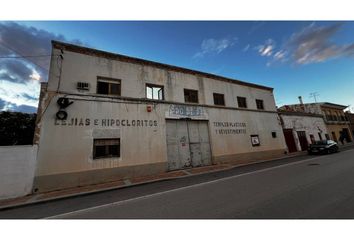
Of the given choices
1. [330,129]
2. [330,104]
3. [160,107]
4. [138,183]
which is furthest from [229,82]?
[330,104]

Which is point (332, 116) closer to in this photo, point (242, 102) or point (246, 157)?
point (242, 102)

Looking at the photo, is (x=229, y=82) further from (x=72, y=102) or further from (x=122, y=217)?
(x=122, y=217)

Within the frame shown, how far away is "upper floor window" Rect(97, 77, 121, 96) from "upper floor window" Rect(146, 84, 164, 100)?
6.82 feet

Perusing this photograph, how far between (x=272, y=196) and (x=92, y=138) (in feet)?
29.6

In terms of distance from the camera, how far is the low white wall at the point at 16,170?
7230 mm

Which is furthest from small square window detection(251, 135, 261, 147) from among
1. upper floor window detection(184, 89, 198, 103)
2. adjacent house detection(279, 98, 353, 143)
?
adjacent house detection(279, 98, 353, 143)

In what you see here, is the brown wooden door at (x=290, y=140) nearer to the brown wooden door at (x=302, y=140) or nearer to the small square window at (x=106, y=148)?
the brown wooden door at (x=302, y=140)

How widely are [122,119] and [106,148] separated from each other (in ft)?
6.57

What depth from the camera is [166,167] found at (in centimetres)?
1127

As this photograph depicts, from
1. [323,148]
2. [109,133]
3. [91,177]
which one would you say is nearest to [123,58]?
[109,133]

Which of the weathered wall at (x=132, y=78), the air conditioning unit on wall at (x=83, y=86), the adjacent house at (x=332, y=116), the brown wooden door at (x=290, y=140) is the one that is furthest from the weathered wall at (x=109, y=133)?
the adjacent house at (x=332, y=116)

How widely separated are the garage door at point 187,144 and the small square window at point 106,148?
351cm

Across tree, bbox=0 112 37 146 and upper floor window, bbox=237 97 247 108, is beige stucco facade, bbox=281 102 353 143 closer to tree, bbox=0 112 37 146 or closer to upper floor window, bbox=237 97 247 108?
upper floor window, bbox=237 97 247 108

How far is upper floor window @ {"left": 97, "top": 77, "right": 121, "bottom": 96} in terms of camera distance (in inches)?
425
